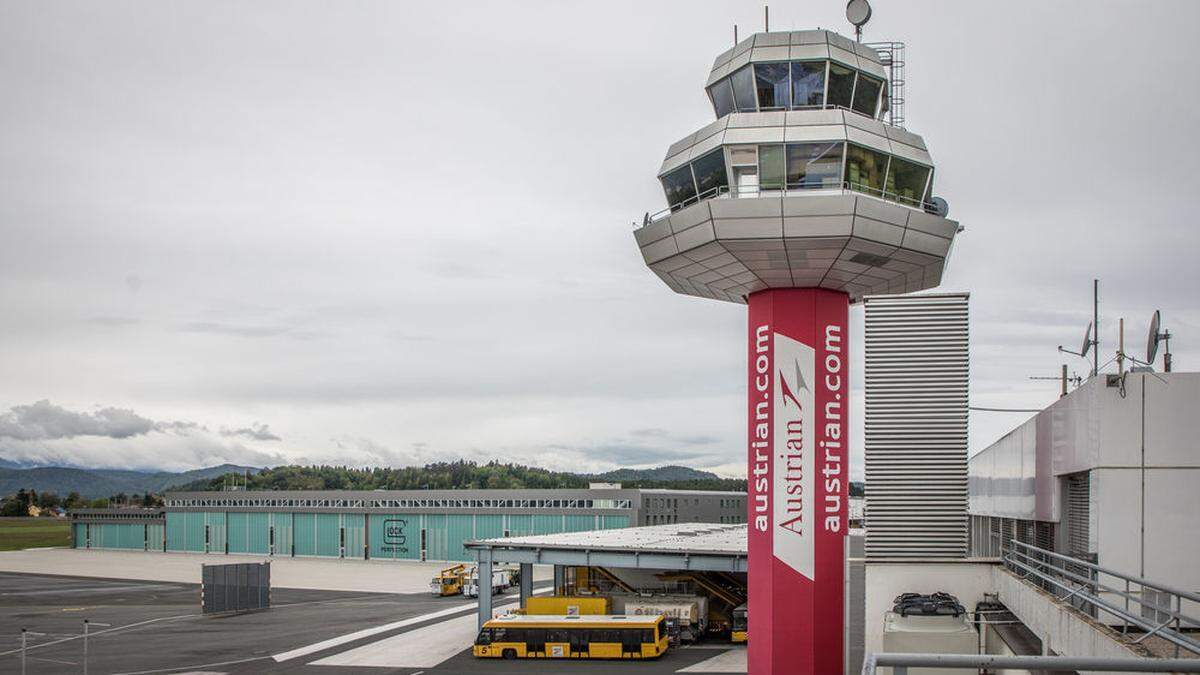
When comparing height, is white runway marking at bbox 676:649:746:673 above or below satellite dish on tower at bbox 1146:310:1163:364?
below

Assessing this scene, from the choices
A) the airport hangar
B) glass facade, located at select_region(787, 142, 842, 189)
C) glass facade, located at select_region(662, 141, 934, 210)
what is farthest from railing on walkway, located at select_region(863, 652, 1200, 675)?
the airport hangar

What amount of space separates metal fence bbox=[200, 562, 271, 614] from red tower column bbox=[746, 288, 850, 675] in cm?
4286

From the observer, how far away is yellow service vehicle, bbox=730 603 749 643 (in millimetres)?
50000

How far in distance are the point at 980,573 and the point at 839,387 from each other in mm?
7368

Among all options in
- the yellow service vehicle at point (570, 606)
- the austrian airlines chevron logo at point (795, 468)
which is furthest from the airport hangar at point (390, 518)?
the austrian airlines chevron logo at point (795, 468)

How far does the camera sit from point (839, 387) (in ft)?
111

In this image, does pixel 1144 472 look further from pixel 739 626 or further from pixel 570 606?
pixel 570 606

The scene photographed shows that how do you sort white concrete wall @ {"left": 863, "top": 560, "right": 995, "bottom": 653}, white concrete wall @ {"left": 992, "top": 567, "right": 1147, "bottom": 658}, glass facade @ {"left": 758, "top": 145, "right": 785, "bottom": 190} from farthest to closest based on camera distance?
glass facade @ {"left": 758, "top": 145, "right": 785, "bottom": 190} < white concrete wall @ {"left": 863, "top": 560, "right": 995, "bottom": 653} < white concrete wall @ {"left": 992, "top": 567, "right": 1147, "bottom": 658}

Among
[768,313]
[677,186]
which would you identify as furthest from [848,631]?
[677,186]

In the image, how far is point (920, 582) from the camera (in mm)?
29016

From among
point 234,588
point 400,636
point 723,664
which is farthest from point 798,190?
point 234,588

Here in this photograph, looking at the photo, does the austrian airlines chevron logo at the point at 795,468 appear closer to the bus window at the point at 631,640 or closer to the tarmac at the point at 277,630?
the tarmac at the point at 277,630

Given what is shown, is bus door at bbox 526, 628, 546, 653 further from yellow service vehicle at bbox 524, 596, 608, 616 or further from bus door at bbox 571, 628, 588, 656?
yellow service vehicle at bbox 524, 596, 608, 616

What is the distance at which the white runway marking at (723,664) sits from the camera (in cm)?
4262
